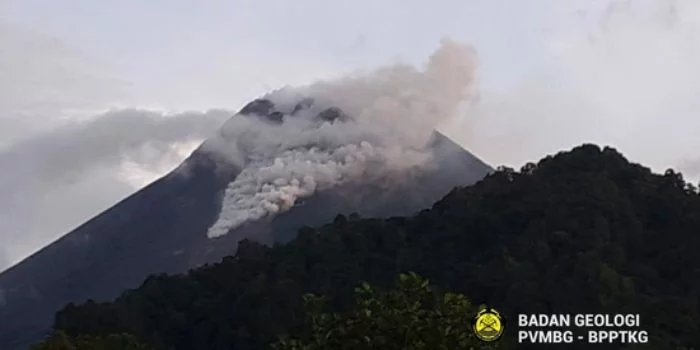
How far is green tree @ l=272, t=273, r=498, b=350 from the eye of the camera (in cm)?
1291

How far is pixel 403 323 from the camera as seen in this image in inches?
A: 515

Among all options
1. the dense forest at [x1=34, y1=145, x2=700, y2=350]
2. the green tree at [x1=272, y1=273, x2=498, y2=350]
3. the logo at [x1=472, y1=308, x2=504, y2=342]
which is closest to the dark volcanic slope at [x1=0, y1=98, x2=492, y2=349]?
the dense forest at [x1=34, y1=145, x2=700, y2=350]

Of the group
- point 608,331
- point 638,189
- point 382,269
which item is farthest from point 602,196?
point 608,331

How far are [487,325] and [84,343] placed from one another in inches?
473

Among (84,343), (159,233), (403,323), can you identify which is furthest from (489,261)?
(159,233)

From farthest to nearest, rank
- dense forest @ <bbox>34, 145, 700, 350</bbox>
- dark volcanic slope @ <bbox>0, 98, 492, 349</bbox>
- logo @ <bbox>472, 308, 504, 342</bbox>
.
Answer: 1. dark volcanic slope @ <bbox>0, 98, 492, 349</bbox>
2. dense forest @ <bbox>34, 145, 700, 350</bbox>
3. logo @ <bbox>472, 308, 504, 342</bbox>

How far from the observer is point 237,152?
3214 inches

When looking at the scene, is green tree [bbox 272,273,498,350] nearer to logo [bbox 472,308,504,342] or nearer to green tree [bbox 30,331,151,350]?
logo [bbox 472,308,504,342]

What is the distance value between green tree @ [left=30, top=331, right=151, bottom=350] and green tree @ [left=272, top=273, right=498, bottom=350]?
22.7 feet

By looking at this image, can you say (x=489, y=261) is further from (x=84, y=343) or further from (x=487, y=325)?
(x=487, y=325)

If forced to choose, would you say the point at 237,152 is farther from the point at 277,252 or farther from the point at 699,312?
the point at 699,312

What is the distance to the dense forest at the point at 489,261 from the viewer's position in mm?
33375

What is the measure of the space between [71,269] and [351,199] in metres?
21.5

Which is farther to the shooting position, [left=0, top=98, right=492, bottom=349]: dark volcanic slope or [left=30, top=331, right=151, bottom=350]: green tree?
[left=0, top=98, right=492, bottom=349]: dark volcanic slope
